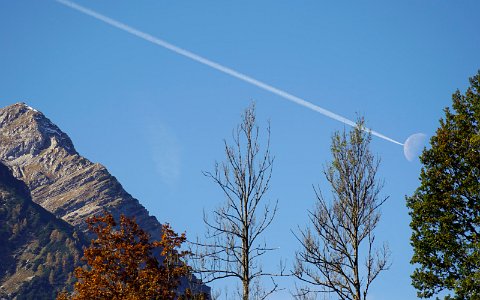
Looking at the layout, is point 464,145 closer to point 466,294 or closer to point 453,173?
point 453,173

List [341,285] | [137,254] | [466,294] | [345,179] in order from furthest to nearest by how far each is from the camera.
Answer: [137,254]
[466,294]
[345,179]
[341,285]

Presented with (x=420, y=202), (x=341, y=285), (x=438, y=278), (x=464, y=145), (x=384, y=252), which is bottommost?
(x=341, y=285)

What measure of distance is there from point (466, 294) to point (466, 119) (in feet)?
28.9

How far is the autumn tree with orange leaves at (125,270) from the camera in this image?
35562 mm

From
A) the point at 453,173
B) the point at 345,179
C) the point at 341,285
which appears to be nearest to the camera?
the point at 341,285

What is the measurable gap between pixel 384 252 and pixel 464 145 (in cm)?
1250

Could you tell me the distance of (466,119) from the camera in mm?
31750

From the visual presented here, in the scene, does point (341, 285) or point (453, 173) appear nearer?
point (341, 285)

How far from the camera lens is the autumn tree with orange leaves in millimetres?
35562

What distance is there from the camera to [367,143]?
71.2 feet

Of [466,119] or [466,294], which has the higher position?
[466,119]

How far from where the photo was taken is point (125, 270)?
3753 centimetres

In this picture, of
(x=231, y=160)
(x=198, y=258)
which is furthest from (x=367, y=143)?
(x=198, y=258)

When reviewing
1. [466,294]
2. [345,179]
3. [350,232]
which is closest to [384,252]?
[350,232]
